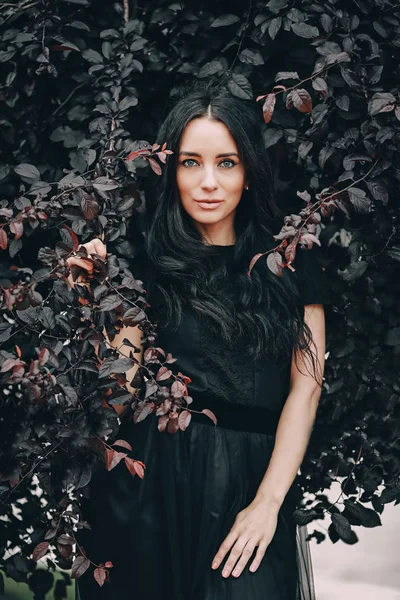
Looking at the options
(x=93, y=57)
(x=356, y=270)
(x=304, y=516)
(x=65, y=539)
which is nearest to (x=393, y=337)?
(x=356, y=270)

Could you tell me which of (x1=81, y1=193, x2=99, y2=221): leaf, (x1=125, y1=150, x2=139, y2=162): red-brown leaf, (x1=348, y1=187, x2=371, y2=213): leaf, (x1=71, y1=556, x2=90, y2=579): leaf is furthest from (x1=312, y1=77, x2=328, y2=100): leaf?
(x1=71, y1=556, x2=90, y2=579): leaf

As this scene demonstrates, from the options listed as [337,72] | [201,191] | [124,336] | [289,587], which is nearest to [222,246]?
[201,191]

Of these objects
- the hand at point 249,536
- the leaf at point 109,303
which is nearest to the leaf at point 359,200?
the leaf at point 109,303

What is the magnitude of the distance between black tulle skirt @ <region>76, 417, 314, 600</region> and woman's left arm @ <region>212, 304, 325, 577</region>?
0.15 ft

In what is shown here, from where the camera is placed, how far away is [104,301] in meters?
1.94

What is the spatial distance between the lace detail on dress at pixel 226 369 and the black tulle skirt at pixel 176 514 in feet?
0.31

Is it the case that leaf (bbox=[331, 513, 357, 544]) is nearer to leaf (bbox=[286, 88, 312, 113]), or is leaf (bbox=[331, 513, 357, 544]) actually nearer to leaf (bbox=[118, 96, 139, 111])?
leaf (bbox=[286, 88, 312, 113])

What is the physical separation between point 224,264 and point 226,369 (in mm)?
279

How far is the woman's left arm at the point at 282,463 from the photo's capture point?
2143 millimetres

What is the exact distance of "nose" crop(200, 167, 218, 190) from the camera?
224 cm

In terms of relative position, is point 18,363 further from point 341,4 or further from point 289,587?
point 341,4

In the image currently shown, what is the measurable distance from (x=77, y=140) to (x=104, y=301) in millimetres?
660

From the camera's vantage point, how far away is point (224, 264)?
7.71ft

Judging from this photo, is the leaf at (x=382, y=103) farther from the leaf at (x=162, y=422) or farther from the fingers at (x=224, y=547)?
the fingers at (x=224, y=547)
